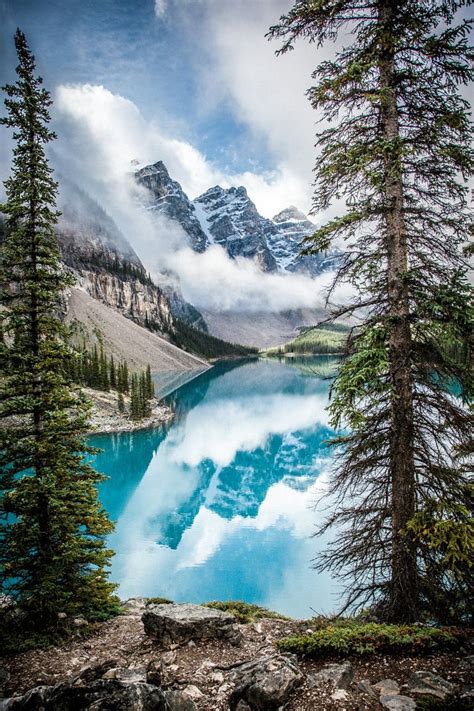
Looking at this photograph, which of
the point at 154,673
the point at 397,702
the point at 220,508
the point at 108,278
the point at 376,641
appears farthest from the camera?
the point at 108,278

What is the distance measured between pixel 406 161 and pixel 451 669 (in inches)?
275

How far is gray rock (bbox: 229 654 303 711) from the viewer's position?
414 cm

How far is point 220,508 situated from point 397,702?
1087 inches

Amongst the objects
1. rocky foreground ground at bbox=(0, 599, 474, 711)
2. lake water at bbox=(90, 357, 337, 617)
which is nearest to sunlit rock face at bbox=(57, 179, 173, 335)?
lake water at bbox=(90, 357, 337, 617)

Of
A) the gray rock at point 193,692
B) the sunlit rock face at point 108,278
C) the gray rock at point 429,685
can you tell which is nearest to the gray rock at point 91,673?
the gray rock at point 193,692

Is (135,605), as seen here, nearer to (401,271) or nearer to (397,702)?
(397,702)

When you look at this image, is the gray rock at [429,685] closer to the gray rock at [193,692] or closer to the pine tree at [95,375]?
the gray rock at [193,692]

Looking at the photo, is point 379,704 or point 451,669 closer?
point 379,704

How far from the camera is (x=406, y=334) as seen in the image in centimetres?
579

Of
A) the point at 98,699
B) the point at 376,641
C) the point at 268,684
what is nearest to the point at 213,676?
the point at 268,684

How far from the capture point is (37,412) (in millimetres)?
8266

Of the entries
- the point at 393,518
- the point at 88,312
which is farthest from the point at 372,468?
the point at 88,312

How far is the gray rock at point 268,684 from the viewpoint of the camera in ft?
13.6

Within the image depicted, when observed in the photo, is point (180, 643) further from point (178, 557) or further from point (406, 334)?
point (178, 557)
